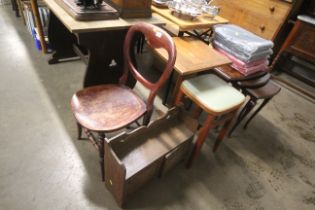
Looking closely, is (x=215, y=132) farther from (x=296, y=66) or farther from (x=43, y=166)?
(x=296, y=66)

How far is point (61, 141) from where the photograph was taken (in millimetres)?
1574

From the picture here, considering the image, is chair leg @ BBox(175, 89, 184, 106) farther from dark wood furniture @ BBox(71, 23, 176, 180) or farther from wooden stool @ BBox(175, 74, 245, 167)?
dark wood furniture @ BBox(71, 23, 176, 180)

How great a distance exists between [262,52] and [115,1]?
1207 mm

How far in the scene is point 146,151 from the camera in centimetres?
136

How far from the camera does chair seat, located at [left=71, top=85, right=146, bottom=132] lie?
3.79ft

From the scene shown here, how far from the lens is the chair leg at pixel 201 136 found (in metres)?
1.33

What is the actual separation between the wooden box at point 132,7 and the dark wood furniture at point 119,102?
289mm

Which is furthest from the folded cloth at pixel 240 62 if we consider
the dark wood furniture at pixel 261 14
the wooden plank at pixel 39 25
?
the wooden plank at pixel 39 25

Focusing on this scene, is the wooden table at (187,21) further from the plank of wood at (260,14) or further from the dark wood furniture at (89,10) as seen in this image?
the plank of wood at (260,14)

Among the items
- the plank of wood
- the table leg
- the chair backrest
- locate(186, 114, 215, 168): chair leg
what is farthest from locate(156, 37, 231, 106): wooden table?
the plank of wood

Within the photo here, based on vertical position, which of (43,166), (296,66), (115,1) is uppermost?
(115,1)

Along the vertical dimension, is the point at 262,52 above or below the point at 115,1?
below

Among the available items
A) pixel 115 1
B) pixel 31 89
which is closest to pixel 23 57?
pixel 31 89

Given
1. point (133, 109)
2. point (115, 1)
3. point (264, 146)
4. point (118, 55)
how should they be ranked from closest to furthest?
point (133, 109), point (115, 1), point (118, 55), point (264, 146)
